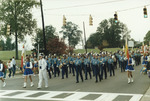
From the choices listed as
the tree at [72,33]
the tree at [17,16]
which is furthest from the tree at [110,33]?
the tree at [17,16]

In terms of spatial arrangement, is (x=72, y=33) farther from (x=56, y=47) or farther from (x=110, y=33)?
(x=56, y=47)

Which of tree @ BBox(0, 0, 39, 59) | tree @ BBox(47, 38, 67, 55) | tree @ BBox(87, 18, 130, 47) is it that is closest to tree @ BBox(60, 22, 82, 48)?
tree @ BBox(87, 18, 130, 47)

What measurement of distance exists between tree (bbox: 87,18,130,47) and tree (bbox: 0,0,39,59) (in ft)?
201

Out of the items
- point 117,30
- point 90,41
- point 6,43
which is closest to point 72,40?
point 90,41

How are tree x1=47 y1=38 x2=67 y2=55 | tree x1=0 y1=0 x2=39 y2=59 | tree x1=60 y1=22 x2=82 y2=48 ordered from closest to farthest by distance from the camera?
tree x1=47 y1=38 x2=67 y2=55 < tree x1=0 y1=0 x2=39 y2=59 < tree x1=60 y1=22 x2=82 y2=48

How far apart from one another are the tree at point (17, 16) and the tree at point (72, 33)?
2872 inches

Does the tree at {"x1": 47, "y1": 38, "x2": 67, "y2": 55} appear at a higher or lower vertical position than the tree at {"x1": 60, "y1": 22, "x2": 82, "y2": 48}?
lower

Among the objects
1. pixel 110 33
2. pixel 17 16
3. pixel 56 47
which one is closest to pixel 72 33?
pixel 110 33

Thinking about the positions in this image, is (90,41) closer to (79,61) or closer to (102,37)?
(102,37)

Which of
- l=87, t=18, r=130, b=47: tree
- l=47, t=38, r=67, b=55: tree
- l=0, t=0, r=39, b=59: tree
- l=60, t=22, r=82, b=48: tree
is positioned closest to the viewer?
l=47, t=38, r=67, b=55: tree

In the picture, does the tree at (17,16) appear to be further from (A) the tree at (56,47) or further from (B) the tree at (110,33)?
(B) the tree at (110,33)

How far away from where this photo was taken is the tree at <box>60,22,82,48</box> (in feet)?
402

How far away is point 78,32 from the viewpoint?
125312 mm

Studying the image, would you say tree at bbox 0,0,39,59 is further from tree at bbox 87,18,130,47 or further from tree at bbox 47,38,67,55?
tree at bbox 87,18,130,47
